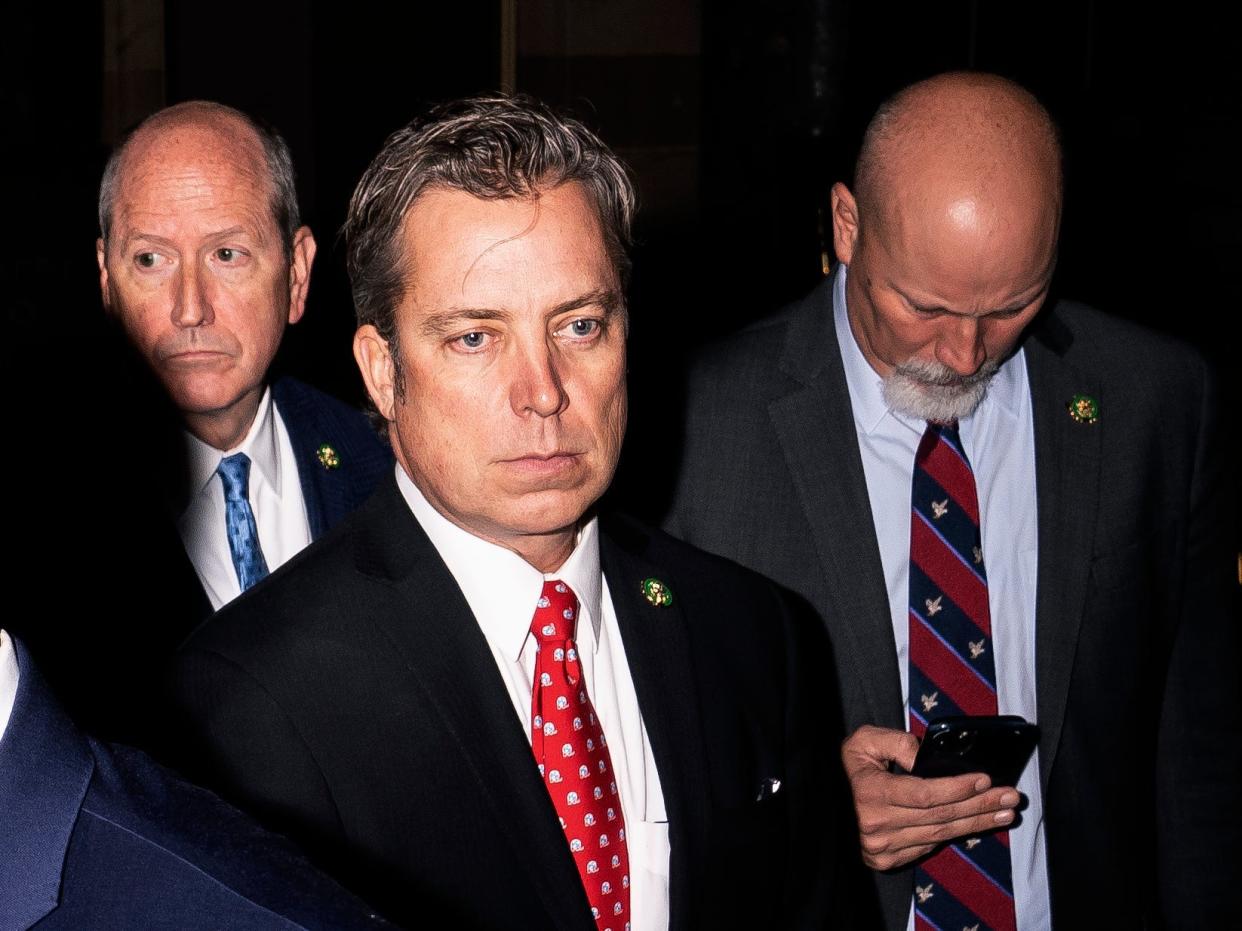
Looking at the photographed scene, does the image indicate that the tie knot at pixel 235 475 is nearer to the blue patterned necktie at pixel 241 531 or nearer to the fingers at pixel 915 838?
the blue patterned necktie at pixel 241 531

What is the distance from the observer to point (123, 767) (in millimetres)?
939

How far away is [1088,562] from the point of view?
2432mm

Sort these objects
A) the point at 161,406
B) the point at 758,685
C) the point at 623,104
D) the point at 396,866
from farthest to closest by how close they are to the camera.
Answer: the point at 623,104, the point at 161,406, the point at 758,685, the point at 396,866

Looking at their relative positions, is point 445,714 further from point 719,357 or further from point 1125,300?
point 1125,300

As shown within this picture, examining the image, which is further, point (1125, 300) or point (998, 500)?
point (1125, 300)

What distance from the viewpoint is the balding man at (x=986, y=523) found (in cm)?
235

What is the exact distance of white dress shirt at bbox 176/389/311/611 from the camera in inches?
92.3

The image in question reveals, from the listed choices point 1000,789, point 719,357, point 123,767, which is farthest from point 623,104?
point 123,767

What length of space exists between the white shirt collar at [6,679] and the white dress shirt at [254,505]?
4.54ft

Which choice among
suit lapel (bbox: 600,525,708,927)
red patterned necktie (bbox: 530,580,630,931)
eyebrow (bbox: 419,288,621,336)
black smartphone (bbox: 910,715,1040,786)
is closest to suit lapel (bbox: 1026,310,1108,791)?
black smartphone (bbox: 910,715,1040,786)

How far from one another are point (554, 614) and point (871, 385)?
0.94 metres

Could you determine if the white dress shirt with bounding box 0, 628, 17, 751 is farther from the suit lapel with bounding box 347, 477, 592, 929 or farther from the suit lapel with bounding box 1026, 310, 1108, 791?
the suit lapel with bounding box 1026, 310, 1108, 791

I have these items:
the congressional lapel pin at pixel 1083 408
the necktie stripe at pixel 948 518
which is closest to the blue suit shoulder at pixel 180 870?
the necktie stripe at pixel 948 518

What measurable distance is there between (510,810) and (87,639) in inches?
34.2
